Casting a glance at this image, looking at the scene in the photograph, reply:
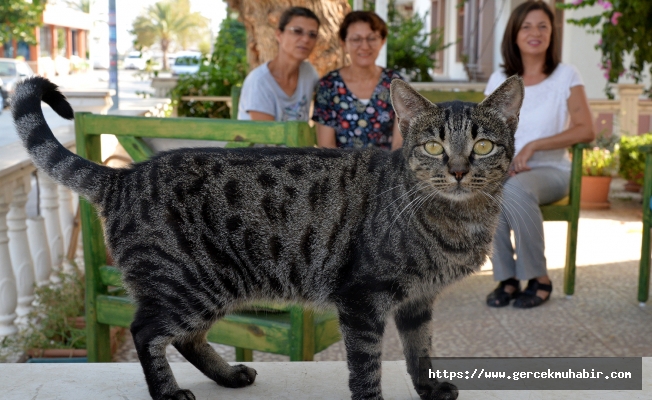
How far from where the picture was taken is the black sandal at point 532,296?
414 centimetres

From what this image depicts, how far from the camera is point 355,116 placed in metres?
3.94

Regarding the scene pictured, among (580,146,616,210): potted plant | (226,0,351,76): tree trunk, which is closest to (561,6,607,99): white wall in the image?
(580,146,616,210): potted plant

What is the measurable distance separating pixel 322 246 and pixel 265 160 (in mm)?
334

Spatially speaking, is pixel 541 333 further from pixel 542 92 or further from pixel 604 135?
pixel 604 135

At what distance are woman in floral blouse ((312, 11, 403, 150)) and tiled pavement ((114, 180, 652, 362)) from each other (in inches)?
39.5

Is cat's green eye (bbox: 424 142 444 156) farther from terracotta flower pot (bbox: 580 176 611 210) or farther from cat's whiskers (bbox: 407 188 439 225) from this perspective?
terracotta flower pot (bbox: 580 176 611 210)

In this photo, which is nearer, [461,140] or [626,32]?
[461,140]

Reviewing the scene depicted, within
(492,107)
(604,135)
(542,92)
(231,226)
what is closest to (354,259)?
(231,226)

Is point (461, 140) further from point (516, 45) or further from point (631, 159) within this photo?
point (631, 159)

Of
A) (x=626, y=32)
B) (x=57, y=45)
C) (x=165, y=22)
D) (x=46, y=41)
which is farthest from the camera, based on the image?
(x=165, y=22)

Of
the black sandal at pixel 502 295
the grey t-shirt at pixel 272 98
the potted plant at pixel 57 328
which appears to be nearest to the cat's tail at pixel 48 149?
the potted plant at pixel 57 328

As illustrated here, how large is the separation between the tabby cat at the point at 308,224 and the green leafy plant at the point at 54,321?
1558 millimetres

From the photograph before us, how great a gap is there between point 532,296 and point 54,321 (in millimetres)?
2745

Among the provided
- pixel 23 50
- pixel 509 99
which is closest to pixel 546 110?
pixel 509 99
